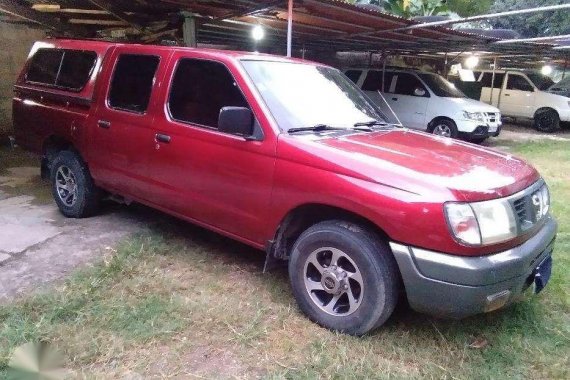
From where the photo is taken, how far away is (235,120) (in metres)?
3.12

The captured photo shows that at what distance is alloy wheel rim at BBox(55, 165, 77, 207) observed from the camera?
4.88 meters

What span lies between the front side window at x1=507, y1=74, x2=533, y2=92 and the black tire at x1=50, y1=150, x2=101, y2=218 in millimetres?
14900

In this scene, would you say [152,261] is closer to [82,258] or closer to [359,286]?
[82,258]

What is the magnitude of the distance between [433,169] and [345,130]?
888mm

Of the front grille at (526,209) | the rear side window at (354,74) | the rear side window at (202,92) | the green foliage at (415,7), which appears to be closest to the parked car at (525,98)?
the green foliage at (415,7)

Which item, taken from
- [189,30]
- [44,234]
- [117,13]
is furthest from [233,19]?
[44,234]

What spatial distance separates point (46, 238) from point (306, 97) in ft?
9.04

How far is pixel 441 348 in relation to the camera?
286cm

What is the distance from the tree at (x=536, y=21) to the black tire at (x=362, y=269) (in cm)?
2391

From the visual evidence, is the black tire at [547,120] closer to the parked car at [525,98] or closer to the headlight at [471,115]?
the parked car at [525,98]

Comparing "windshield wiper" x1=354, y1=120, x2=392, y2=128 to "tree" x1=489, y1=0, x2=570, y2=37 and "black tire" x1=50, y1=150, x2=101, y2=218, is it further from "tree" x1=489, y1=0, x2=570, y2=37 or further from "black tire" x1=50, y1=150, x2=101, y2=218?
"tree" x1=489, y1=0, x2=570, y2=37

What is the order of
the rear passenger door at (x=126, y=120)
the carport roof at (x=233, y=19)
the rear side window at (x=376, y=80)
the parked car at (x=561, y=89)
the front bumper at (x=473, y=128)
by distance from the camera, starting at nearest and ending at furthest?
the rear passenger door at (x=126, y=120)
the carport roof at (x=233, y=19)
the front bumper at (x=473, y=128)
the rear side window at (x=376, y=80)
the parked car at (x=561, y=89)

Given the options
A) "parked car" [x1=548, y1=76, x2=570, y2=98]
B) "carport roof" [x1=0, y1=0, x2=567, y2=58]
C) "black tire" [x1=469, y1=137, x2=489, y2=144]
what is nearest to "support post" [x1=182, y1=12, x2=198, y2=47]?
"carport roof" [x1=0, y1=0, x2=567, y2=58]

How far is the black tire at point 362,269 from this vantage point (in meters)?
2.73
